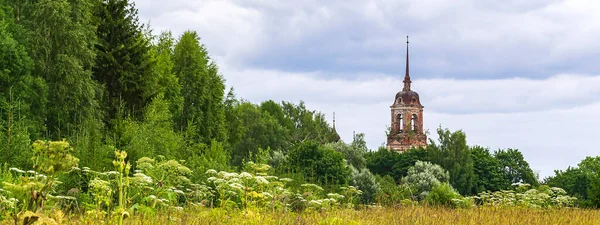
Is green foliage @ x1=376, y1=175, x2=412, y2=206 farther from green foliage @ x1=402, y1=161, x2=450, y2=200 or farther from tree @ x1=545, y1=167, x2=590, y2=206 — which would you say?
tree @ x1=545, y1=167, x2=590, y2=206

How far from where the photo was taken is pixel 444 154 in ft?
203

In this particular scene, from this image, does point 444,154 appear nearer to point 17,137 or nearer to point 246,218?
point 17,137

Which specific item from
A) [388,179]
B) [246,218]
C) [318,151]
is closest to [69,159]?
[246,218]

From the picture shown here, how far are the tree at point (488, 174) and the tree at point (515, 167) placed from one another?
257 centimetres

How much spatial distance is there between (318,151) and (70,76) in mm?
16507

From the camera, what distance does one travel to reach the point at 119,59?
32094 millimetres

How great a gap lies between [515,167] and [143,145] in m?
57.0

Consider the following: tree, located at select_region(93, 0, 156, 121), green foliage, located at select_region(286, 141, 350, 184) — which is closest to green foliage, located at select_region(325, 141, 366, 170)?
green foliage, located at select_region(286, 141, 350, 184)

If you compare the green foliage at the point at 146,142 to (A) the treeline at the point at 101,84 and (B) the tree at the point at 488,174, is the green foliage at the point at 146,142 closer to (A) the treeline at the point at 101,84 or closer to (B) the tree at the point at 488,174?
(A) the treeline at the point at 101,84

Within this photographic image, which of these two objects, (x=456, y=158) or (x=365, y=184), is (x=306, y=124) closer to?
(x=456, y=158)

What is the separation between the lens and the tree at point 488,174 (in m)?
62.5

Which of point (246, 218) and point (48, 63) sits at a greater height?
point (48, 63)

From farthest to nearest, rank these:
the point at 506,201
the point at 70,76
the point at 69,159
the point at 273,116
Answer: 1. the point at 273,116
2. the point at 70,76
3. the point at 506,201
4. the point at 69,159

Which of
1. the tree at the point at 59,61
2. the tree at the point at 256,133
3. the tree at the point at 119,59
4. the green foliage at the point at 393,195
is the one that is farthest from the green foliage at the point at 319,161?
the tree at the point at 256,133
